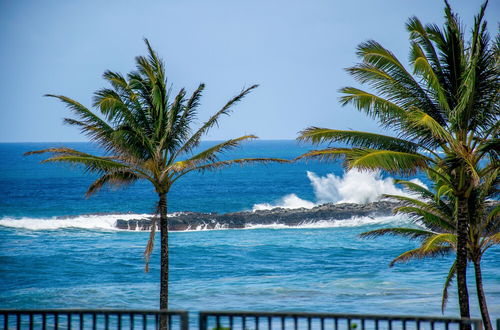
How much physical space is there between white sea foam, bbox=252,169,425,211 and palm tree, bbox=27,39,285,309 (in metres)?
60.2

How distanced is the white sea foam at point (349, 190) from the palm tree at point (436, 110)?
61.7m

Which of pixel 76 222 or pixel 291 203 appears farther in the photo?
pixel 291 203

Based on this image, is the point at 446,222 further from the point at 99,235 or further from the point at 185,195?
the point at 185,195

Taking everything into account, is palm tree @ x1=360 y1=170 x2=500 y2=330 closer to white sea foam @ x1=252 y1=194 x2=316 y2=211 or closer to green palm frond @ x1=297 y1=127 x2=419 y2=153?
green palm frond @ x1=297 y1=127 x2=419 y2=153

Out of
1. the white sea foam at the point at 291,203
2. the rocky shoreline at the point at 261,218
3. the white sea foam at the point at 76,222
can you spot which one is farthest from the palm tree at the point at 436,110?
the white sea foam at the point at 291,203

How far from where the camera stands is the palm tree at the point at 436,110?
13.6 m

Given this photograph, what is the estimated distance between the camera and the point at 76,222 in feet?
186

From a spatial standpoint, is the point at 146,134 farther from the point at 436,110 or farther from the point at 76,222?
the point at 76,222

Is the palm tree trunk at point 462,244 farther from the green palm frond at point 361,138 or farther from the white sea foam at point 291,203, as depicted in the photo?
the white sea foam at point 291,203

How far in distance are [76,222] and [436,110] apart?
46963 mm

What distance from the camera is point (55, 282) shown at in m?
35.5

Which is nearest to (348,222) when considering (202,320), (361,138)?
(361,138)

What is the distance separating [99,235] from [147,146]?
35423mm

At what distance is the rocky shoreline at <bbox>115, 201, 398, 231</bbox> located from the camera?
174 ft
